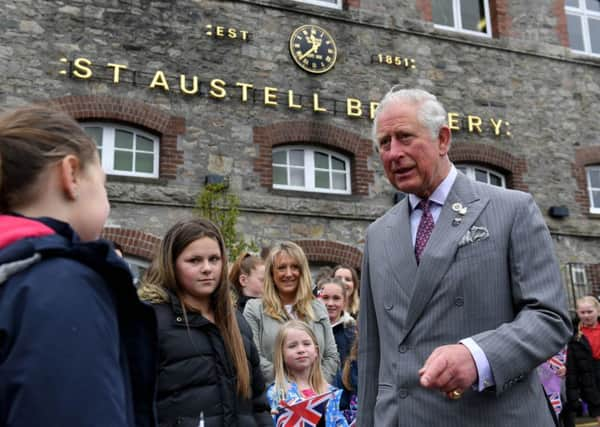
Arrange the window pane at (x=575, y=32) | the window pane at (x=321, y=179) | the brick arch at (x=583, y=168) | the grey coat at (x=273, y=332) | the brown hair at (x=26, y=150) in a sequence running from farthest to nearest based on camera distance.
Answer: the window pane at (x=575, y=32), the brick arch at (x=583, y=168), the window pane at (x=321, y=179), the grey coat at (x=273, y=332), the brown hair at (x=26, y=150)

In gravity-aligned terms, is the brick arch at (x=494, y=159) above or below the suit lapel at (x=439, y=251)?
above

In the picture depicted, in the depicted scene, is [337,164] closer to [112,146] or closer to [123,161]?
[123,161]

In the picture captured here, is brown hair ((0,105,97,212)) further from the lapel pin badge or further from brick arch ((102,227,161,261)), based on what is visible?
brick arch ((102,227,161,261))

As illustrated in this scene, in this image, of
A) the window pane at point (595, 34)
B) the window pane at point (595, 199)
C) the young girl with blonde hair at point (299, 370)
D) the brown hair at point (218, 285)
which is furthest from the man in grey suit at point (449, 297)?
the window pane at point (595, 34)

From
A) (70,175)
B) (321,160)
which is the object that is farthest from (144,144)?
(70,175)

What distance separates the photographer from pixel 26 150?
55.0 inches

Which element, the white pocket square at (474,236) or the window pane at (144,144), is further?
the window pane at (144,144)

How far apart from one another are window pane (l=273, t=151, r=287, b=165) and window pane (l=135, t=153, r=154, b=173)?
2092 millimetres

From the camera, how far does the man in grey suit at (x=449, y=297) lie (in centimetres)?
216

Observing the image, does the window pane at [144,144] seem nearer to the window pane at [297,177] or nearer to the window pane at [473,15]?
the window pane at [297,177]

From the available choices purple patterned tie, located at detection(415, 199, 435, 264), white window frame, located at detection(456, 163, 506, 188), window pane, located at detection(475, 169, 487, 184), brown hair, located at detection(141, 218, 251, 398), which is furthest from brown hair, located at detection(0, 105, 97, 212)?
window pane, located at detection(475, 169, 487, 184)

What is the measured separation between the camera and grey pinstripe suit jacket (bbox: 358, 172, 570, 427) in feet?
7.20

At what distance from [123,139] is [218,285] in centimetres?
718

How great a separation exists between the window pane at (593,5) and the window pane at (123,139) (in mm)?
10608
